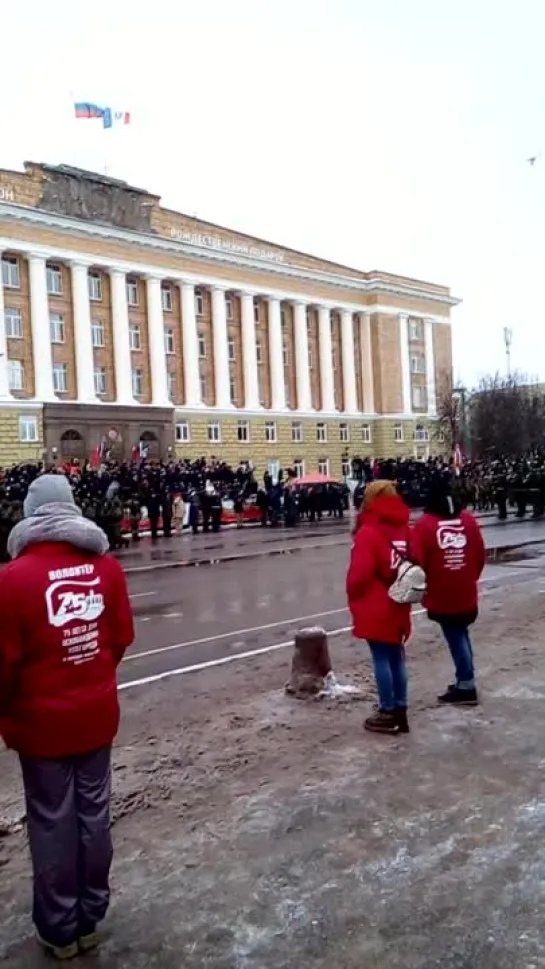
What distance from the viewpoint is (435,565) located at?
668 cm

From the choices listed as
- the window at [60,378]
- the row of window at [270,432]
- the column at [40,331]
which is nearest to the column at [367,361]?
the row of window at [270,432]

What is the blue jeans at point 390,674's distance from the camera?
6105 mm

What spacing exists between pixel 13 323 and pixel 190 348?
1309 centimetres

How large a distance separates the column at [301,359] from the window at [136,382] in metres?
14.4

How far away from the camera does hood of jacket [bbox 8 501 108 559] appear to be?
3.55 metres

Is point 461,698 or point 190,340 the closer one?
point 461,698

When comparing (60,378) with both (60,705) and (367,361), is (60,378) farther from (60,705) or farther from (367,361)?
(60,705)

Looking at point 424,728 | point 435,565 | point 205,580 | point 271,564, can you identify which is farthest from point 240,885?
point 271,564

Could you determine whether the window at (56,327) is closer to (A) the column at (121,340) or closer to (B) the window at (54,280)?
(B) the window at (54,280)

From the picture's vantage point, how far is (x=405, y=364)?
7644cm

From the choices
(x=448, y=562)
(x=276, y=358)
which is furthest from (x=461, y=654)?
(x=276, y=358)

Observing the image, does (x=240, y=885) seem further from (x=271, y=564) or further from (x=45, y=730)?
(x=271, y=564)

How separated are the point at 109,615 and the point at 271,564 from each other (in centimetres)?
1514

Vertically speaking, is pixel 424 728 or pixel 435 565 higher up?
pixel 435 565
